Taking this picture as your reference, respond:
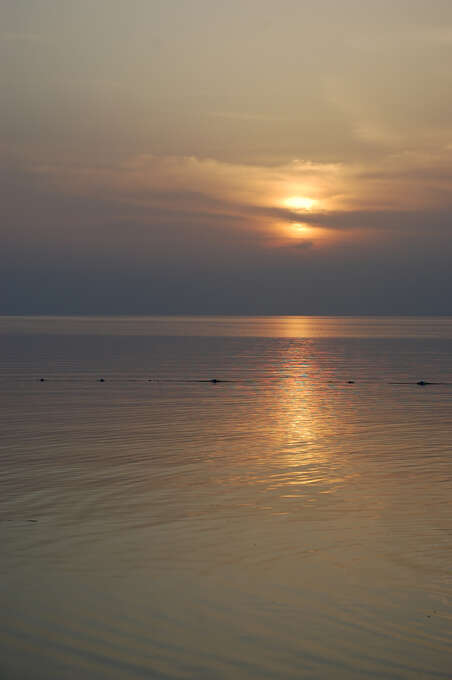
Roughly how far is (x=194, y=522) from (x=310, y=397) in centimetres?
3845

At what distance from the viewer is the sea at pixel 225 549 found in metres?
13.2

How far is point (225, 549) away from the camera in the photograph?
1905 centimetres

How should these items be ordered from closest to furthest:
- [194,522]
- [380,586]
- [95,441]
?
[380,586]
[194,522]
[95,441]

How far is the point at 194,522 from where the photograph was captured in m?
21.5

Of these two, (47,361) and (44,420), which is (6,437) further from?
(47,361)

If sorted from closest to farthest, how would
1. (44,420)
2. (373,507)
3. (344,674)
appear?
(344,674)
(373,507)
(44,420)

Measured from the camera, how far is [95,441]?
36031 millimetres

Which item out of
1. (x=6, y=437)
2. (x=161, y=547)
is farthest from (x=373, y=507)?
(x=6, y=437)

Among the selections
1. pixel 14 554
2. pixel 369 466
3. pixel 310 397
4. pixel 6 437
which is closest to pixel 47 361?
pixel 310 397

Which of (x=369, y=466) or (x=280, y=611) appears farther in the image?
(x=369, y=466)

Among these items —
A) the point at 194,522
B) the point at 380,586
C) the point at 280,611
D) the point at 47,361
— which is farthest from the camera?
the point at 47,361

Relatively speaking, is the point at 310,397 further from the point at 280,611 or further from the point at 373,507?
the point at 280,611

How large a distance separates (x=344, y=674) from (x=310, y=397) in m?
47.0

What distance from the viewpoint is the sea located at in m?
13.2
